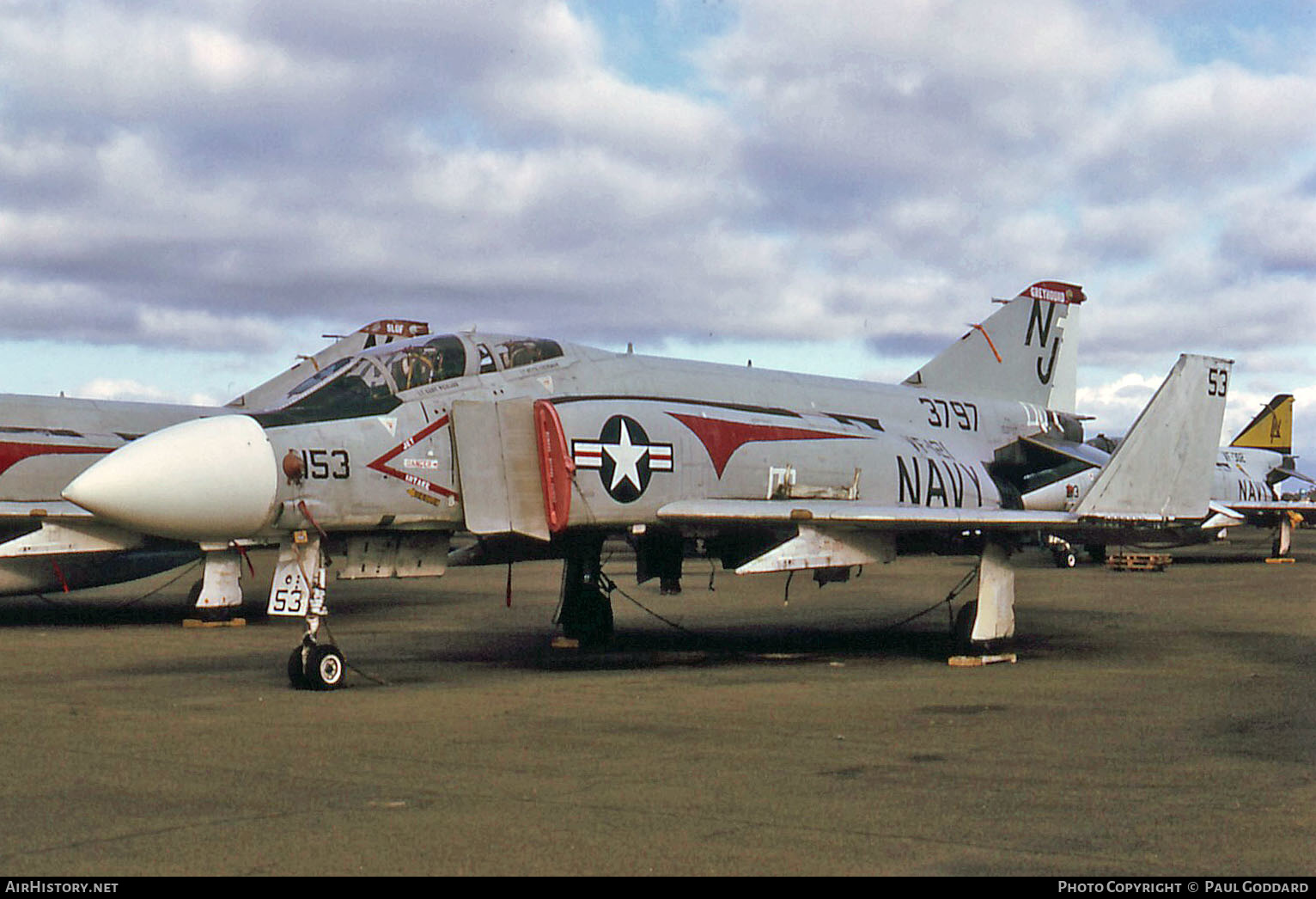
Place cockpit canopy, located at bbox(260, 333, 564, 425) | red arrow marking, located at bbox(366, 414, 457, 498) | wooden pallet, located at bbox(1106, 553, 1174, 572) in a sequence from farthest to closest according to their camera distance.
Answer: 1. wooden pallet, located at bbox(1106, 553, 1174, 572)
2. cockpit canopy, located at bbox(260, 333, 564, 425)
3. red arrow marking, located at bbox(366, 414, 457, 498)

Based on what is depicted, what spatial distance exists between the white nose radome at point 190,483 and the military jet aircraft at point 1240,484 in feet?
32.1

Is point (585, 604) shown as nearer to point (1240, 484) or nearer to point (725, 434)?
point (725, 434)

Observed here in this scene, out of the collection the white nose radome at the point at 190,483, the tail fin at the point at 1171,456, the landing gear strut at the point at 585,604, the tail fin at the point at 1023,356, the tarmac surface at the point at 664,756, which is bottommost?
the tarmac surface at the point at 664,756

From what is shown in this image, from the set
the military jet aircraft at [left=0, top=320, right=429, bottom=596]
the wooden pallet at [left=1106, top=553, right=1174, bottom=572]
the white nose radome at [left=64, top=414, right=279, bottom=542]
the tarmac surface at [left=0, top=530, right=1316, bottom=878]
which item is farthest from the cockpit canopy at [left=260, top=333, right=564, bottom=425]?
the wooden pallet at [left=1106, top=553, right=1174, bottom=572]

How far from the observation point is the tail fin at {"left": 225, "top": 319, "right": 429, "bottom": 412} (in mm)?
20812

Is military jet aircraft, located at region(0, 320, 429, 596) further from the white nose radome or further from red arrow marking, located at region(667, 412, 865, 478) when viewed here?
the white nose radome

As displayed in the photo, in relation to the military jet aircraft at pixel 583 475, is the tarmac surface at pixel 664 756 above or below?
below

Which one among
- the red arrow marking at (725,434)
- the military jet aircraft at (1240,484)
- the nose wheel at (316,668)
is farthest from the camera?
the military jet aircraft at (1240,484)

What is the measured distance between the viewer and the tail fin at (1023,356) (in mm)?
17812

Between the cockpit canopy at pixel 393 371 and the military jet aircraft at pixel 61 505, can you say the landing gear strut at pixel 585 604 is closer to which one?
the cockpit canopy at pixel 393 371

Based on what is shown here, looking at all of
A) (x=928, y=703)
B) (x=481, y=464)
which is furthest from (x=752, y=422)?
(x=928, y=703)

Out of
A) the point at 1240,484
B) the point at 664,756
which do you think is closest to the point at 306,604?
the point at 664,756

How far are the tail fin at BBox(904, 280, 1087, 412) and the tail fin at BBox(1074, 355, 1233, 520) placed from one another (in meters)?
4.44

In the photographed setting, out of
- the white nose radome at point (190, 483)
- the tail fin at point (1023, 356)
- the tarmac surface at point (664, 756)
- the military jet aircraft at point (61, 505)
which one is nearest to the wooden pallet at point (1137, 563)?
the tail fin at point (1023, 356)
